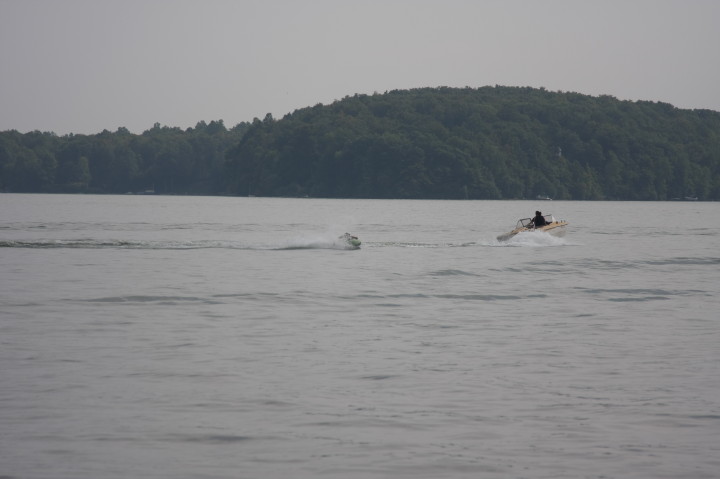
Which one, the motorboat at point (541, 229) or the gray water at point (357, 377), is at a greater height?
the motorboat at point (541, 229)

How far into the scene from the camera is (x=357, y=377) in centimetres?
1680

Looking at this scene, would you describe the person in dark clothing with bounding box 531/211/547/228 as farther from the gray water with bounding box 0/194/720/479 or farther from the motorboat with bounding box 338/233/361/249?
the gray water with bounding box 0/194/720/479

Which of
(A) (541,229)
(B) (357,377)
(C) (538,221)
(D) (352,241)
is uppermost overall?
(C) (538,221)

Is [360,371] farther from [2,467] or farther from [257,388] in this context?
[2,467]

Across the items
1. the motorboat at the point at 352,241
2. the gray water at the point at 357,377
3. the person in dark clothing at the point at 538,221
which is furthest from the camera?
the person in dark clothing at the point at 538,221

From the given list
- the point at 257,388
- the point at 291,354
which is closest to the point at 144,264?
Answer: the point at 291,354

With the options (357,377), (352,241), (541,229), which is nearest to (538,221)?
(541,229)

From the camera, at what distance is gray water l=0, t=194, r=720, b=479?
39.6ft

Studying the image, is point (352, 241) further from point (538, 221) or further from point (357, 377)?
point (357, 377)

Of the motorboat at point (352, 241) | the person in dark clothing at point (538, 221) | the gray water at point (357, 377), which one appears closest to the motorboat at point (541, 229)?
the person in dark clothing at point (538, 221)

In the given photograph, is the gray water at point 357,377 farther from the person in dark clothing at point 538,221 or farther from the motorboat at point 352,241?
the person in dark clothing at point 538,221

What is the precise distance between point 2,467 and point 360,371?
7251 millimetres

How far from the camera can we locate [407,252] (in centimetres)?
5331

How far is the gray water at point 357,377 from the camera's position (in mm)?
12078
